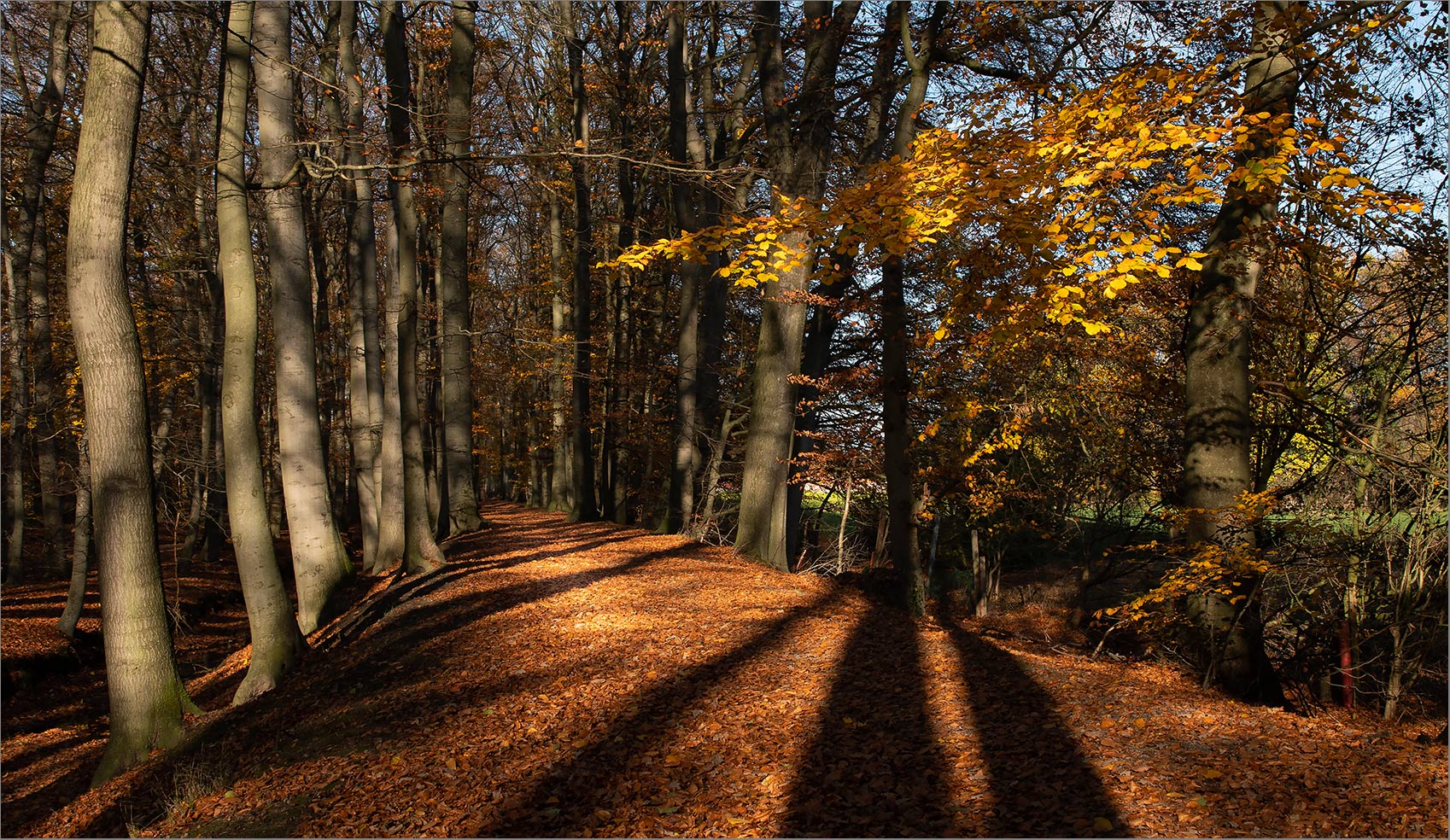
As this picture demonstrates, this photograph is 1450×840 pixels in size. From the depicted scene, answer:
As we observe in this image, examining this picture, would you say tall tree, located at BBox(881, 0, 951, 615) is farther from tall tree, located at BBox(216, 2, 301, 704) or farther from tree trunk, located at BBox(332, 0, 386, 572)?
tree trunk, located at BBox(332, 0, 386, 572)

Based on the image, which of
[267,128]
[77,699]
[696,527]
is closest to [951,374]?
[696,527]

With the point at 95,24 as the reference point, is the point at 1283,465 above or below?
below

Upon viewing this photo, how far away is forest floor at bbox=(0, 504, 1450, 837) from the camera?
4105 mm

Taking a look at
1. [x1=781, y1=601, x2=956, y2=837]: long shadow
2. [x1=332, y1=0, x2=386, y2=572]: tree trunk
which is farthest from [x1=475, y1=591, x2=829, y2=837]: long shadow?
[x1=332, y1=0, x2=386, y2=572]: tree trunk

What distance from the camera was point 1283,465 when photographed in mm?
8461

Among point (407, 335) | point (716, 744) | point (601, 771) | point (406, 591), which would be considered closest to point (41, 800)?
point (406, 591)

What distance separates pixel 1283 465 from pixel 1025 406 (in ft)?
12.0

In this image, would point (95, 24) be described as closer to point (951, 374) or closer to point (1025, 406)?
point (951, 374)

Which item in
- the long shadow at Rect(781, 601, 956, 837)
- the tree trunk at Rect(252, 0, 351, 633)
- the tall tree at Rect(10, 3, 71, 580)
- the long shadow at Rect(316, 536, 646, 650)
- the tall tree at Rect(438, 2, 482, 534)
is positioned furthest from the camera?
the tall tree at Rect(438, 2, 482, 534)

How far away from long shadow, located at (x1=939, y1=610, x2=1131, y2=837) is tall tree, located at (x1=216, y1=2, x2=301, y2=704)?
6.23m

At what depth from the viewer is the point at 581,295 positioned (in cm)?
1834

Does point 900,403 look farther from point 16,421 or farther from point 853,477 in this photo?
point 16,421

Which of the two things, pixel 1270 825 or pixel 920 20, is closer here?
pixel 1270 825

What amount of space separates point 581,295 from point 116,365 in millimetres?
12789
